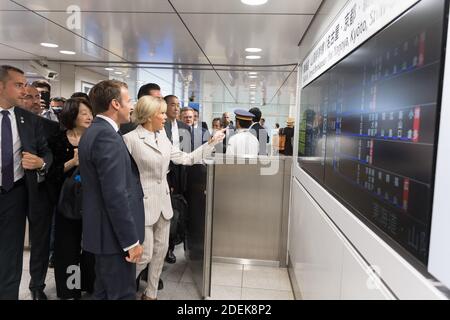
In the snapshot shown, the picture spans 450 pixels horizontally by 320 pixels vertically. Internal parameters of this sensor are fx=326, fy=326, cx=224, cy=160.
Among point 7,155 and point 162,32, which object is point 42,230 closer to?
point 7,155

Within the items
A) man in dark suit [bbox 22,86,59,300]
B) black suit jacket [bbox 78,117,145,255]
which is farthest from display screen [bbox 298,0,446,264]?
man in dark suit [bbox 22,86,59,300]

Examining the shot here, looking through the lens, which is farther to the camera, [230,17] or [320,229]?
[230,17]

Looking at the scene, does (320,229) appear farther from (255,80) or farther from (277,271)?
(255,80)

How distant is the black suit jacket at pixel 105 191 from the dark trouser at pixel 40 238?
2.63 ft

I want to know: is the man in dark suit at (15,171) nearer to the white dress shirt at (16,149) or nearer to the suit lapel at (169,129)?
the white dress shirt at (16,149)

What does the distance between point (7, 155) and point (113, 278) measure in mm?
1071

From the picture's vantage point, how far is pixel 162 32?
3299 millimetres

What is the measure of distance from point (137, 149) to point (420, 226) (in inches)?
66.5

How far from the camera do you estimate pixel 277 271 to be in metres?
3.26

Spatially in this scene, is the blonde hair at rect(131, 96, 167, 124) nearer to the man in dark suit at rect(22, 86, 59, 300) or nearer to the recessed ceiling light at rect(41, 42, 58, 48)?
the man in dark suit at rect(22, 86, 59, 300)

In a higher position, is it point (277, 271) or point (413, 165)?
point (413, 165)

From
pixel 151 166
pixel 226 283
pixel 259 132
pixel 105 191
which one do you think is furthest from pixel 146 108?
→ pixel 226 283

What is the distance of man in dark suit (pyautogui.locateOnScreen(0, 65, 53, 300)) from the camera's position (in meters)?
2.04

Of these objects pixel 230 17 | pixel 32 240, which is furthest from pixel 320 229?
pixel 32 240
